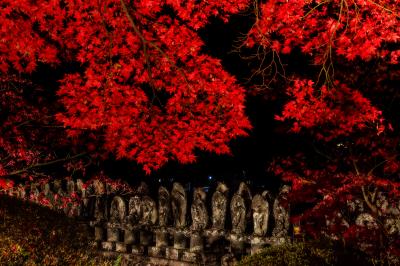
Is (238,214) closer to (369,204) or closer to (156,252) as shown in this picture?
(156,252)

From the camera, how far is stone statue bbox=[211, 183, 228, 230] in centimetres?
662

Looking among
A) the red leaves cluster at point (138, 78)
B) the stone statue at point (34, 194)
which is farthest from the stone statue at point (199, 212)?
the stone statue at point (34, 194)

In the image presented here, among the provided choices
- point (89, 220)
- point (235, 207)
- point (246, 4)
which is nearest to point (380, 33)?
point (246, 4)

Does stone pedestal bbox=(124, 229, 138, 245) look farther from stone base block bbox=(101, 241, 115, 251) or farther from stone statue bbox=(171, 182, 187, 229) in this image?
stone statue bbox=(171, 182, 187, 229)

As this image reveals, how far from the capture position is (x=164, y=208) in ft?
23.8

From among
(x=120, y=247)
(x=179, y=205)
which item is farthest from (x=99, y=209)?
(x=179, y=205)

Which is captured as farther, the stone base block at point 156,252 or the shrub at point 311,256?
the stone base block at point 156,252

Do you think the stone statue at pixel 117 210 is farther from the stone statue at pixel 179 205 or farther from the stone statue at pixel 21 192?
the stone statue at pixel 21 192

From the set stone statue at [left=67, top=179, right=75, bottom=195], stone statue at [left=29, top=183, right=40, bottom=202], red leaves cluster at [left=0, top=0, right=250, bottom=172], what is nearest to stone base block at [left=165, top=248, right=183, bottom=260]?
stone statue at [left=67, top=179, right=75, bottom=195]

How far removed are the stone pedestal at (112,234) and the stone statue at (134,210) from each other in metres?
0.36

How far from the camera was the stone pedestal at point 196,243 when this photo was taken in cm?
675

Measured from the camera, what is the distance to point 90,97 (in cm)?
1049

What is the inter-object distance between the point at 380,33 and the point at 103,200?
23.0ft

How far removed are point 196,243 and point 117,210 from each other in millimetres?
1813
